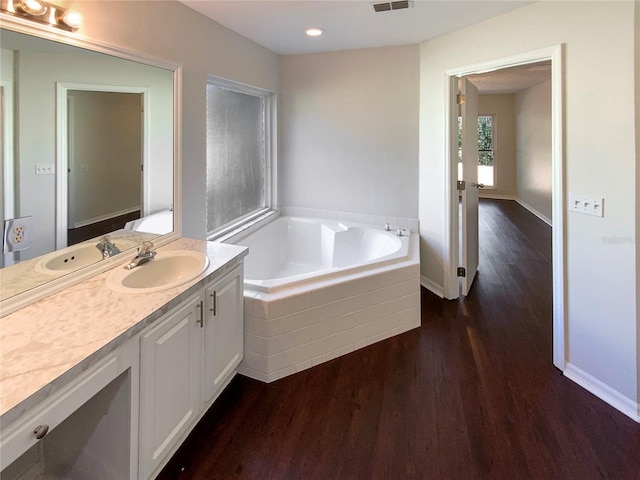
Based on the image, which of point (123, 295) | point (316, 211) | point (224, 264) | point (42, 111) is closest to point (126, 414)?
point (123, 295)

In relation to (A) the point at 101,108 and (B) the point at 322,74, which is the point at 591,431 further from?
(B) the point at 322,74

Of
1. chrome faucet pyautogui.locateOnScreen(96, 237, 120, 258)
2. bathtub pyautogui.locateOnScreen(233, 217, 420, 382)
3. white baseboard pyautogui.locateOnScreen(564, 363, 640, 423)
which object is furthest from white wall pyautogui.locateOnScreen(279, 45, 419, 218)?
chrome faucet pyautogui.locateOnScreen(96, 237, 120, 258)

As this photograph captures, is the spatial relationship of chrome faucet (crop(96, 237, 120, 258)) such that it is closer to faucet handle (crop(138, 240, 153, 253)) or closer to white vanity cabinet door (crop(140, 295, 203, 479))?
faucet handle (crop(138, 240, 153, 253))

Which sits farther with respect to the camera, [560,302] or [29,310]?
[560,302]

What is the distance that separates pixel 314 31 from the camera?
305 cm

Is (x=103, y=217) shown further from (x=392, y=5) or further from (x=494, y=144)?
(x=494, y=144)

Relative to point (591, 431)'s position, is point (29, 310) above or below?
above

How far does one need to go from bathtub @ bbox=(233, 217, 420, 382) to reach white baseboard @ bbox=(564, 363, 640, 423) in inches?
40.3

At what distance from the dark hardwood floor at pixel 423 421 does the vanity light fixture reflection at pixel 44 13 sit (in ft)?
6.20

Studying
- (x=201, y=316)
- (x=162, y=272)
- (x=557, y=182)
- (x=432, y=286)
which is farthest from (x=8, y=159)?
(x=432, y=286)

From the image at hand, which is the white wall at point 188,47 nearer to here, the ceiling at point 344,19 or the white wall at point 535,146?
the ceiling at point 344,19

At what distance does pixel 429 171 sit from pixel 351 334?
1.75 metres

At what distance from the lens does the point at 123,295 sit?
153 cm

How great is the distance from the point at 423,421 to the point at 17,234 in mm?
1977
